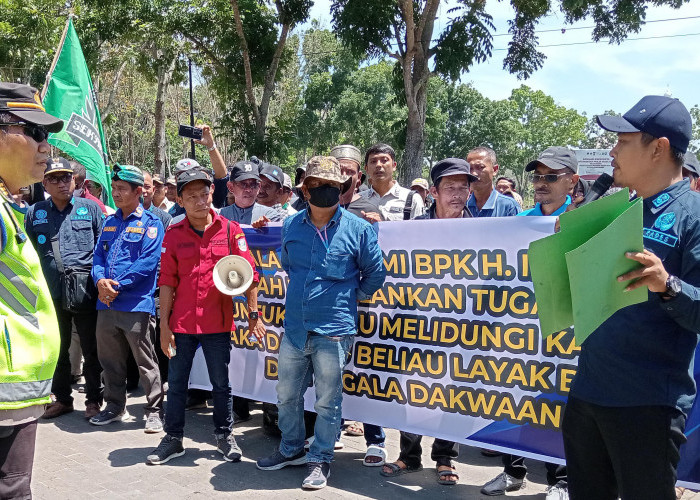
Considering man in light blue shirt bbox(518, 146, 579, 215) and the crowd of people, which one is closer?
the crowd of people

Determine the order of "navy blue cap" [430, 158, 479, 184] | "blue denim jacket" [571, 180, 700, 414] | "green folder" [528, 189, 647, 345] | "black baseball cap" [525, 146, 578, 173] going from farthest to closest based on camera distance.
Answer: "navy blue cap" [430, 158, 479, 184], "black baseball cap" [525, 146, 578, 173], "blue denim jacket" [571, 180, 700, 414], "green folder" [528, 189, 647, 345]

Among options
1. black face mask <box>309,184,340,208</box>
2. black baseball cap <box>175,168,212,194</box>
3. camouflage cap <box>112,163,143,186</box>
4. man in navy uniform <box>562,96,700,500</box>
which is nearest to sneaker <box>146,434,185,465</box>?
black baseball cap <box>175,168,212,194</box>

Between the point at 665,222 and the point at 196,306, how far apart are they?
11.0 feet

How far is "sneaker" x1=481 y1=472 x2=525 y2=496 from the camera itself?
13.8 ft

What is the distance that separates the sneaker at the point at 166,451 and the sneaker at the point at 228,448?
0.95ft

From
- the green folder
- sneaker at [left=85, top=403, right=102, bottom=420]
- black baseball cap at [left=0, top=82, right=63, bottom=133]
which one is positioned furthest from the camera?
sneaker at [left=85, top=403, right=102, bottom=420]

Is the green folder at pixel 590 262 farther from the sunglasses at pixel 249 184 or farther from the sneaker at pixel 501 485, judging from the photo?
the sunglasses at pixel 249 184

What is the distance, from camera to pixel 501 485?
421 cm

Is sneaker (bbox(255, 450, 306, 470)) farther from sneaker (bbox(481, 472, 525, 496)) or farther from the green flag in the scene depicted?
the green flag

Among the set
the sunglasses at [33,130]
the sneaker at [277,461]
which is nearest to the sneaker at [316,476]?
the sneaker at [277,461]

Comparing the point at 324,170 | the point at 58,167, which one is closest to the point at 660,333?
the point at 324,170

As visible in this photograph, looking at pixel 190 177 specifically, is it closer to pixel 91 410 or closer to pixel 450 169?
pixel 450 169

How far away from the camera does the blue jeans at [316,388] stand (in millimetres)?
4289

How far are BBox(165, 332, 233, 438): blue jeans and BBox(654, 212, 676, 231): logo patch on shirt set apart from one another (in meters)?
3.33
